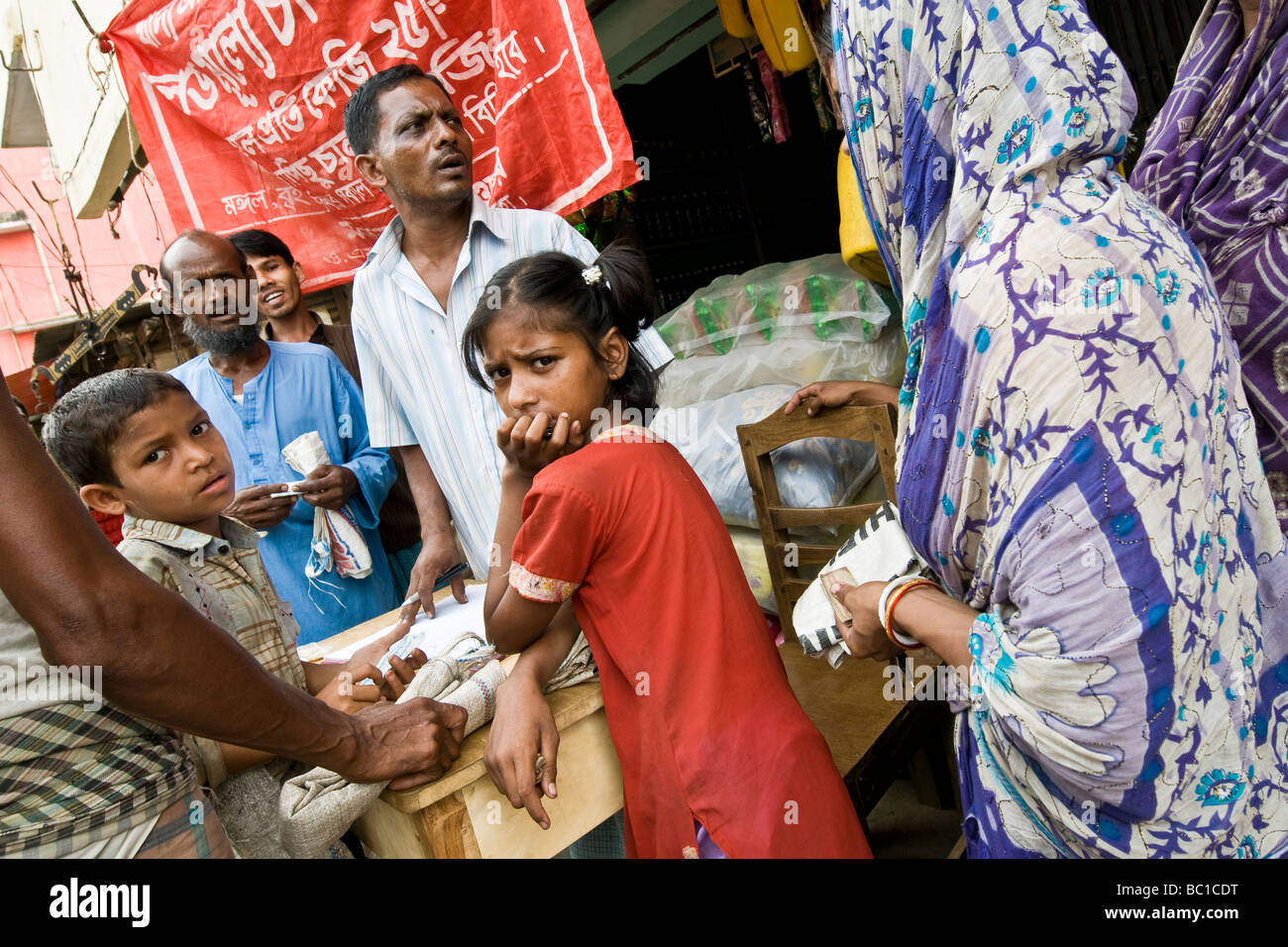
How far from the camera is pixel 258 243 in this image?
339 cm

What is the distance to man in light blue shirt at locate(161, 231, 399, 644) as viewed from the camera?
262 centimetres

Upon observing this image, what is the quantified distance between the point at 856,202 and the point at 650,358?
4.33 ft

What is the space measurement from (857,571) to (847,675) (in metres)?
1.05

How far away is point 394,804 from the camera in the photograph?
1249mm

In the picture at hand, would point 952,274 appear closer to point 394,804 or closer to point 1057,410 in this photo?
point 1057,410

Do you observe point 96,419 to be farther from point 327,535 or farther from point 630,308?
point 630,308

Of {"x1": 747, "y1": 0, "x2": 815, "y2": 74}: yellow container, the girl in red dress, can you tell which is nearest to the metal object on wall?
{"x1": 747, "y1": 0, "x2": 815, "y2": 74}: yellow container

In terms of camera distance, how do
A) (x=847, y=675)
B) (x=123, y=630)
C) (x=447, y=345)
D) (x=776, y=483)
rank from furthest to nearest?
(x=776, y=483) < (x=447, y=345) < (x=847, y=675) < (x=123, y=630)

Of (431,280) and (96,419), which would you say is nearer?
(96,419)

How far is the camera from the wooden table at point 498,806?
50.0 inches

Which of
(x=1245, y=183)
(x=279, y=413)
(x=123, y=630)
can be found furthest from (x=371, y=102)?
(x=1245, y=183)

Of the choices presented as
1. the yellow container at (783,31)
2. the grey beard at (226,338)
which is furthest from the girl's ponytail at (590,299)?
the yellow container at (783,31)

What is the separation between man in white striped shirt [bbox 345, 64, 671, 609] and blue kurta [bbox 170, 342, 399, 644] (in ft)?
1.06
